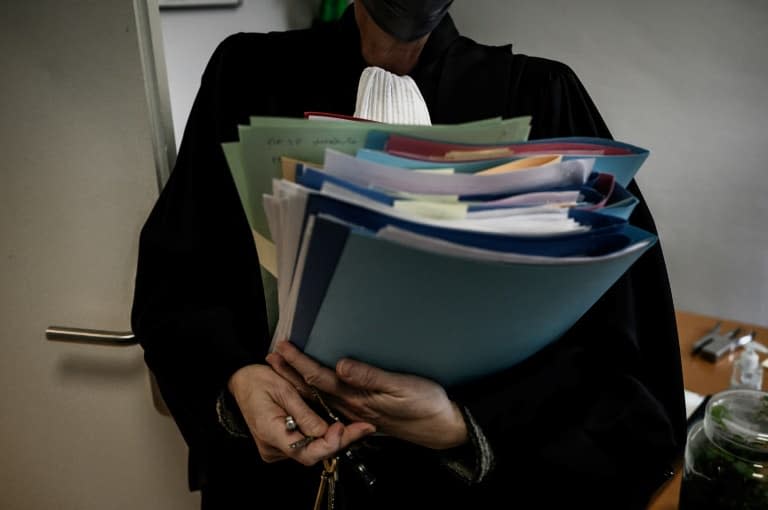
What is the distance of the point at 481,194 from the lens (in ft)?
1.45

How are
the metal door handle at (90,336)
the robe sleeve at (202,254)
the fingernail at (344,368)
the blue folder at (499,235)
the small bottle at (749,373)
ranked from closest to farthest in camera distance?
1. the blue folder at (499,235)
2. the fingernail at (344,368)
3. the robe sleeve at (202,254)
4. the metal door handle at (90,336)
5. the small bottle at (749,373)

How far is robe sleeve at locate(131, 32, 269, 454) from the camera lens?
0.75 meters

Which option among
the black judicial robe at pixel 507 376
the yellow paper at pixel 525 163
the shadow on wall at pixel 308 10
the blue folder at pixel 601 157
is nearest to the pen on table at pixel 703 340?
the black judicial robe at pixel 507 376

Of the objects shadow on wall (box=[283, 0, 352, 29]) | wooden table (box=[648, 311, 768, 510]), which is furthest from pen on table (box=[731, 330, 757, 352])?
shadow on wall (box=[283, 0, 352, 29])

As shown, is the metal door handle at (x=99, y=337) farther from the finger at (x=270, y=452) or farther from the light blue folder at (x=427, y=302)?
the light blue folder at (x=427, y=302)

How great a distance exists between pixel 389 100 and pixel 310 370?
364mm

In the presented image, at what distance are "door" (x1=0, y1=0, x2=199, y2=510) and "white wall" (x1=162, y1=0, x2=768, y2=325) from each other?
668mm

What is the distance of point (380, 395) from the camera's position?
51 centimetres

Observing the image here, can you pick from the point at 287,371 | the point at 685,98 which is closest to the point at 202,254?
the point at 287,371

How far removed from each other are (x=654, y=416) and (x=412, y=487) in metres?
0.31

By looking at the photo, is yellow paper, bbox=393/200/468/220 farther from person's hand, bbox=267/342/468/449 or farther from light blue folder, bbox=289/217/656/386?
person's hand, bbox=267/342/468/449

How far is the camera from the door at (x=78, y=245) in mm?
890

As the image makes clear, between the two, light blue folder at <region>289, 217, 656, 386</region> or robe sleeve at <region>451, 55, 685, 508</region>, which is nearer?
light blue folder at <region>289, 217, 656, 386</region>

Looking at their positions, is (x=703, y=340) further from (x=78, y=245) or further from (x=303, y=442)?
(x=78, y=245)
